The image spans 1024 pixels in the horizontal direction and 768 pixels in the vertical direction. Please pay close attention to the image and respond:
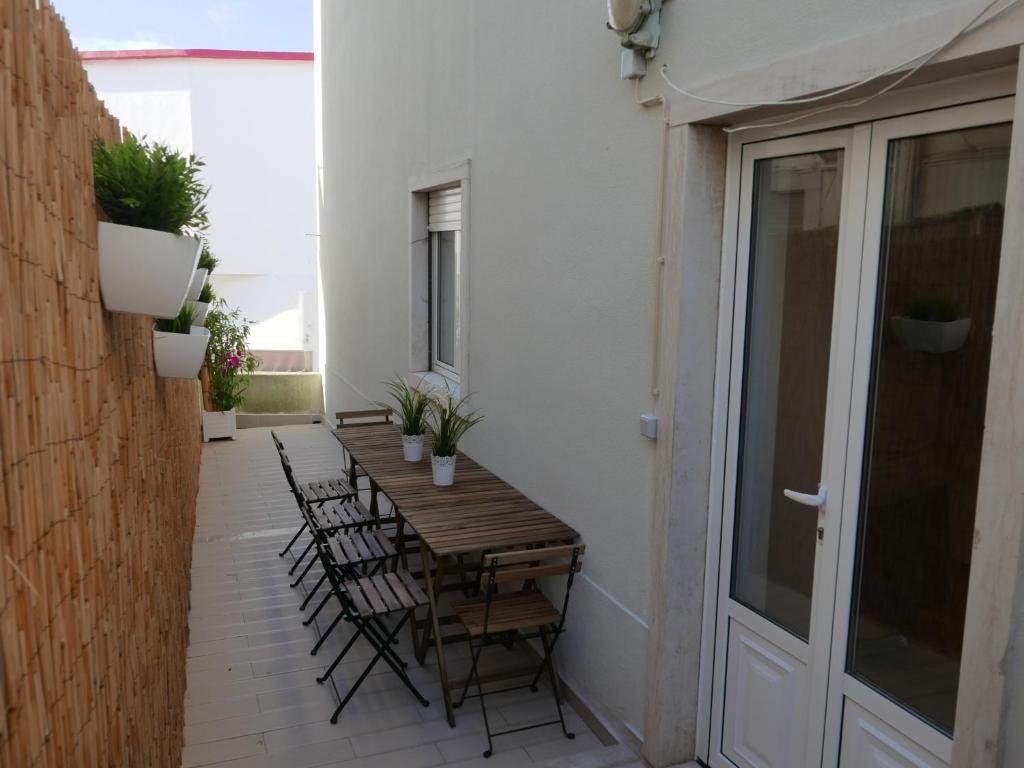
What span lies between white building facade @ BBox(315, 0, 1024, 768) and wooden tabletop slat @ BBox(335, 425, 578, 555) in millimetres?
175

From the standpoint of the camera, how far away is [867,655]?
2828 millimetres

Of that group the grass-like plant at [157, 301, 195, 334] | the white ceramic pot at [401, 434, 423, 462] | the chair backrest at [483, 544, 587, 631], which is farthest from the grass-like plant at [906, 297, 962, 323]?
the white ceramic pot at [401, 434, 423, 462]

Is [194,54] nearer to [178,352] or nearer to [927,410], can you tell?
[178,352]

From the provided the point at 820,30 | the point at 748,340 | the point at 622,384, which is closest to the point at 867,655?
the point at 748,340

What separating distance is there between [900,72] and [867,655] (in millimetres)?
1788

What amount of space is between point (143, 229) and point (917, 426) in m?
2.27

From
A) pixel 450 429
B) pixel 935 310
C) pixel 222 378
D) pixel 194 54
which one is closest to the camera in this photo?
pixel 935 310

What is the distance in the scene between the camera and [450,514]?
4586 mm

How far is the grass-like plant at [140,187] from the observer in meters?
2.38

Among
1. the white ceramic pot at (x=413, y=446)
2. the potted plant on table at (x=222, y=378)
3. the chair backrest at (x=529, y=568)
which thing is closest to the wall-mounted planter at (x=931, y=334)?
the chair backrest at (x=529, y=568)

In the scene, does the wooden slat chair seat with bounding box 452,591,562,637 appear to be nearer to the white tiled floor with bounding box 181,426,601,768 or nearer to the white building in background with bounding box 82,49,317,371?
the white tiled floor with bounding box 181,426,601,768

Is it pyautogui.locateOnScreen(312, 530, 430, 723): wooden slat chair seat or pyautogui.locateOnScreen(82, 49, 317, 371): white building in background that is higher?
pyautogui.locateOnScreen(82, 49, 317, 371): white building in background

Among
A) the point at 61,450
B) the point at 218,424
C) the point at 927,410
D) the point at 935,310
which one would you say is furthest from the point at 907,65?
the point at 218,424

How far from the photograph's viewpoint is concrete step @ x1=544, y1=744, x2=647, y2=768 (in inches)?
144
